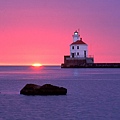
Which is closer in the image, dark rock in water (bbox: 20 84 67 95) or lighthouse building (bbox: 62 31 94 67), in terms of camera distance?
dark rock in water (bbox: 20 84 67 95)

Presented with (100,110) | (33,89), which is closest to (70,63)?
(33,89)

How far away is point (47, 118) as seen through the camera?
31422 millimetres

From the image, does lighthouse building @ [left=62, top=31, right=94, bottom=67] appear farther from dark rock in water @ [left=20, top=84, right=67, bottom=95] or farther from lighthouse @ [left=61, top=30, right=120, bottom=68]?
dark rock in water @ [left=20, top=84, right=67, bottom=95]

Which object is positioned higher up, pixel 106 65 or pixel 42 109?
pixel 106 65

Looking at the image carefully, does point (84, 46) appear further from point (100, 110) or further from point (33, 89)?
point (100, 110)

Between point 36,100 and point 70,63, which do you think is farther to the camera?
point 70,63

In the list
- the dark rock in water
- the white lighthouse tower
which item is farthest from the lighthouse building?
the dark rock in water

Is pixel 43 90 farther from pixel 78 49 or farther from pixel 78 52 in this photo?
pixel 78 52

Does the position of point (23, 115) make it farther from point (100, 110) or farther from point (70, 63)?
point (70, 63)

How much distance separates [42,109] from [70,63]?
344 feet

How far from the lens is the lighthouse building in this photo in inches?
5113

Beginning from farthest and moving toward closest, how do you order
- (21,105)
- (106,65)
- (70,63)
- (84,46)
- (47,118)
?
(106,65)
(70,63)
(84,46)
(21,105)
(47,118)

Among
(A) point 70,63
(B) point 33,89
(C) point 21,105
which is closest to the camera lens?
(C) point 21,105

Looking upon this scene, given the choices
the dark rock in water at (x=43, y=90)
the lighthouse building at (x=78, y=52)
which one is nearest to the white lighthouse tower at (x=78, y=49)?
the lighthouse building at (x=78, y=52)
